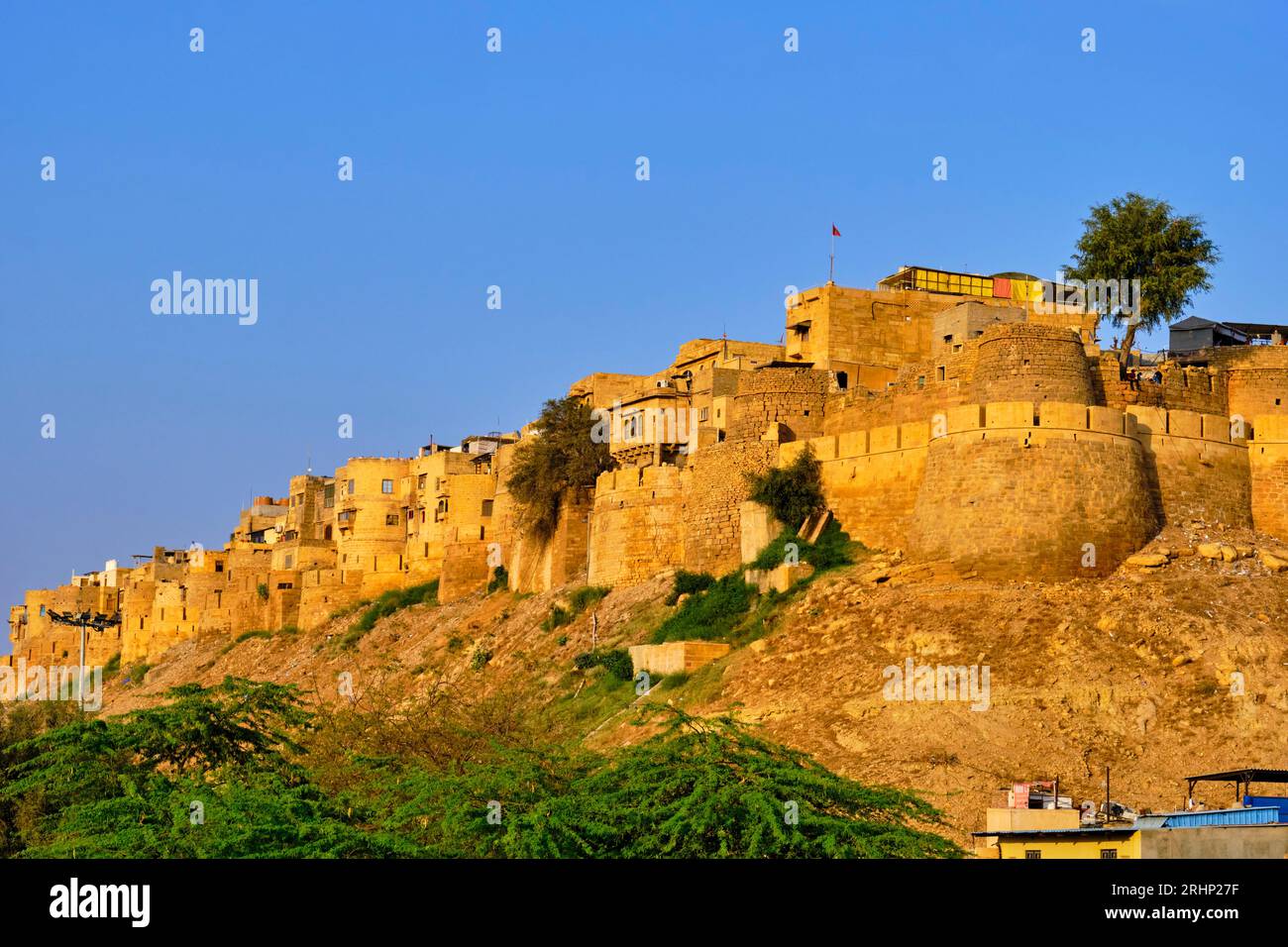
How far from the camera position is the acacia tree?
4222 cm

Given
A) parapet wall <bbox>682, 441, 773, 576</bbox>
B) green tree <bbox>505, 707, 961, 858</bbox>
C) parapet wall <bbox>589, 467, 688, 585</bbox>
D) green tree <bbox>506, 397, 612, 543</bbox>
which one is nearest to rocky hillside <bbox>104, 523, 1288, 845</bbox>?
parapet wall <bbox>682, 441, 773, 576</bbox>

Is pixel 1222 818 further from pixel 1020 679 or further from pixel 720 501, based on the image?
pixel 720 501

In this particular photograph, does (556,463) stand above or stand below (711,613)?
above

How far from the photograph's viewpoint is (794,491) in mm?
39562

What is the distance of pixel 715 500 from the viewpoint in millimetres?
41719

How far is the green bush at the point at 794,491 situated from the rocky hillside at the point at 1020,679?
6.91 ft

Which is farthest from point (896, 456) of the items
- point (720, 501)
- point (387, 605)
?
point (387, 605)

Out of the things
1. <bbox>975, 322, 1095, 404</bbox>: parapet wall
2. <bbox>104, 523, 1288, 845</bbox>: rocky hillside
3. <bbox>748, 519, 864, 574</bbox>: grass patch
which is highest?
<bbox>975, 322, 1095, 404</bbox>: parapet wall

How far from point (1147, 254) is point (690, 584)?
12004 mm

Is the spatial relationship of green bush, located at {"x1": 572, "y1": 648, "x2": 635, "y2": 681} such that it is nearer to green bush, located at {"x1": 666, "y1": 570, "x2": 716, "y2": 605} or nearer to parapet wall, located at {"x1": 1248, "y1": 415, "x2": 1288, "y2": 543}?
green bush, located at {"x1": 666, "y1": 570, "x2": 716, "y2": 605}

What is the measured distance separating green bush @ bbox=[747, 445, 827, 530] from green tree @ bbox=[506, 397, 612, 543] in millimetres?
8133

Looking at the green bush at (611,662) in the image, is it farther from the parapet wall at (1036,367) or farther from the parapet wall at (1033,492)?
the parapet wall at (1036,367)

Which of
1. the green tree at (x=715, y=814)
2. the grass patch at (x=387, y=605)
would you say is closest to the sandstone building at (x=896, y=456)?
the grass patch at (x=387, y=605)

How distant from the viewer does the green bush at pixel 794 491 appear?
129 feet
